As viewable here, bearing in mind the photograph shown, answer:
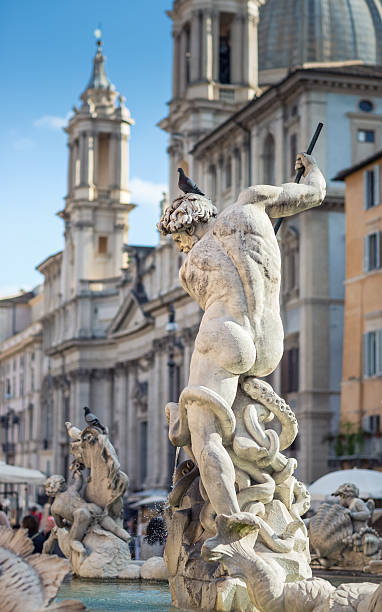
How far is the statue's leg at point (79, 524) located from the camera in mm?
10541

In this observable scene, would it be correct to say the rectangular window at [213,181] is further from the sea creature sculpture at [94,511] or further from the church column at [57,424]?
the sea creature sculpture at [94,511]

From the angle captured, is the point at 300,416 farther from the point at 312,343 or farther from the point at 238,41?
the point at 238,41

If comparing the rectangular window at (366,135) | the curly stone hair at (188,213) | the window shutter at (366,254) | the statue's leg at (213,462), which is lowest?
the statue's leg at (213,462)

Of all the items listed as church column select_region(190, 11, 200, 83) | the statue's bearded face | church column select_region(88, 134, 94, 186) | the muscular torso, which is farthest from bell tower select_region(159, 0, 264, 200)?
the muscular torso

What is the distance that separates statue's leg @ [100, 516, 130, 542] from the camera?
10586 mm

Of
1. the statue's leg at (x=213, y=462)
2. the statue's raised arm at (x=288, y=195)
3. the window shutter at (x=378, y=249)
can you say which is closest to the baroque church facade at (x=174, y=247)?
the window shutter at (x=378, y=249)

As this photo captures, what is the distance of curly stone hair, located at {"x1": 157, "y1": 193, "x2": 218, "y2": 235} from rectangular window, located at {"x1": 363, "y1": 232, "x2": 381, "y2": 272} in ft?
109

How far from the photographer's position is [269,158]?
166ft

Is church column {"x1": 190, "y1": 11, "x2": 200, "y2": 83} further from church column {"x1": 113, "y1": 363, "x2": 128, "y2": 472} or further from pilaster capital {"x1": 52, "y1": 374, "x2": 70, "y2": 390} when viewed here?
pilaster capital {"x1": 52, "y1": 374, "x2": 70, "y2": 390}

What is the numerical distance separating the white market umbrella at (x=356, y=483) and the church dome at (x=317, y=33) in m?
47.6

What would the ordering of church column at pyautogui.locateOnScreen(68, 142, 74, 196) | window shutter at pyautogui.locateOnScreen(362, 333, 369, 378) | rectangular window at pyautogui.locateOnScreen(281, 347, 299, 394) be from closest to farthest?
window shutter at pyautogui.locateOnScreen(362, 333, 369, 378) < rectangular window at pyautogui.locateOnScreen(281, 347, 299, 394) < church column at pyautogui.locateOnScreen(68, 142, 74, 196)

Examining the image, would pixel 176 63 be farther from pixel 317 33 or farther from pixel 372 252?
pixel 372 252

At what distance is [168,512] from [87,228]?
76.9 metres

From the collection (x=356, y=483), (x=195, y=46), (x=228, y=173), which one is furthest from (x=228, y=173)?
(x=356, y=483)
